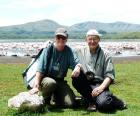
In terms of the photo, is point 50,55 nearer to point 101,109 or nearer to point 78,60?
point 78,60

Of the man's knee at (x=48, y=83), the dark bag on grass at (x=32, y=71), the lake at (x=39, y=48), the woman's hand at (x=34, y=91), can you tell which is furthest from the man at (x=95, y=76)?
the lake at (x=39, y=48)

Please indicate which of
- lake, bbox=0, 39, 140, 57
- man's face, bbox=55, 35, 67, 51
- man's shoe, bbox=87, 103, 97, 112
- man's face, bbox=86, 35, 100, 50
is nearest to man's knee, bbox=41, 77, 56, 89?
man's face, bbox=55, 35, 67, 51

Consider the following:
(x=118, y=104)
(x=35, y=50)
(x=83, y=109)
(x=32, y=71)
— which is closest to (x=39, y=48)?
(x=35, y=50)

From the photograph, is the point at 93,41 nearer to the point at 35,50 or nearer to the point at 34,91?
the point at 34,91

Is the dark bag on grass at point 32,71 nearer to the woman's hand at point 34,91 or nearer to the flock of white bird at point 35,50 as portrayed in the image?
the woman's hand at point 34,91

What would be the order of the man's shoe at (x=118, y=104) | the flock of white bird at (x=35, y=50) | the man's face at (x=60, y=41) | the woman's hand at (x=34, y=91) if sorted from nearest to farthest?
1. the woman's hand at (x=34, y=91)
2. the man's face at (x=60, y=41)
3. the man's shoe at (x=118, y=104)
4. the flock of white bird at (x=35, y=50)

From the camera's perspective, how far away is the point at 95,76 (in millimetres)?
11508

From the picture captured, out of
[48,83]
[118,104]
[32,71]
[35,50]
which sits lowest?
[35,50]

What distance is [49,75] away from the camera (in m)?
11.5

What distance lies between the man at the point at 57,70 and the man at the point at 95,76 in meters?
0.32

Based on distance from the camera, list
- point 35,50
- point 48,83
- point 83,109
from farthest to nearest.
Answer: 1. point 35,50
2. point 83,109
3. point 48,83

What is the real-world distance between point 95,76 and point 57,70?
96 cm

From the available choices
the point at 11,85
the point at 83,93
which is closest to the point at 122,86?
the point at 11,85

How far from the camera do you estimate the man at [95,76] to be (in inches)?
444
